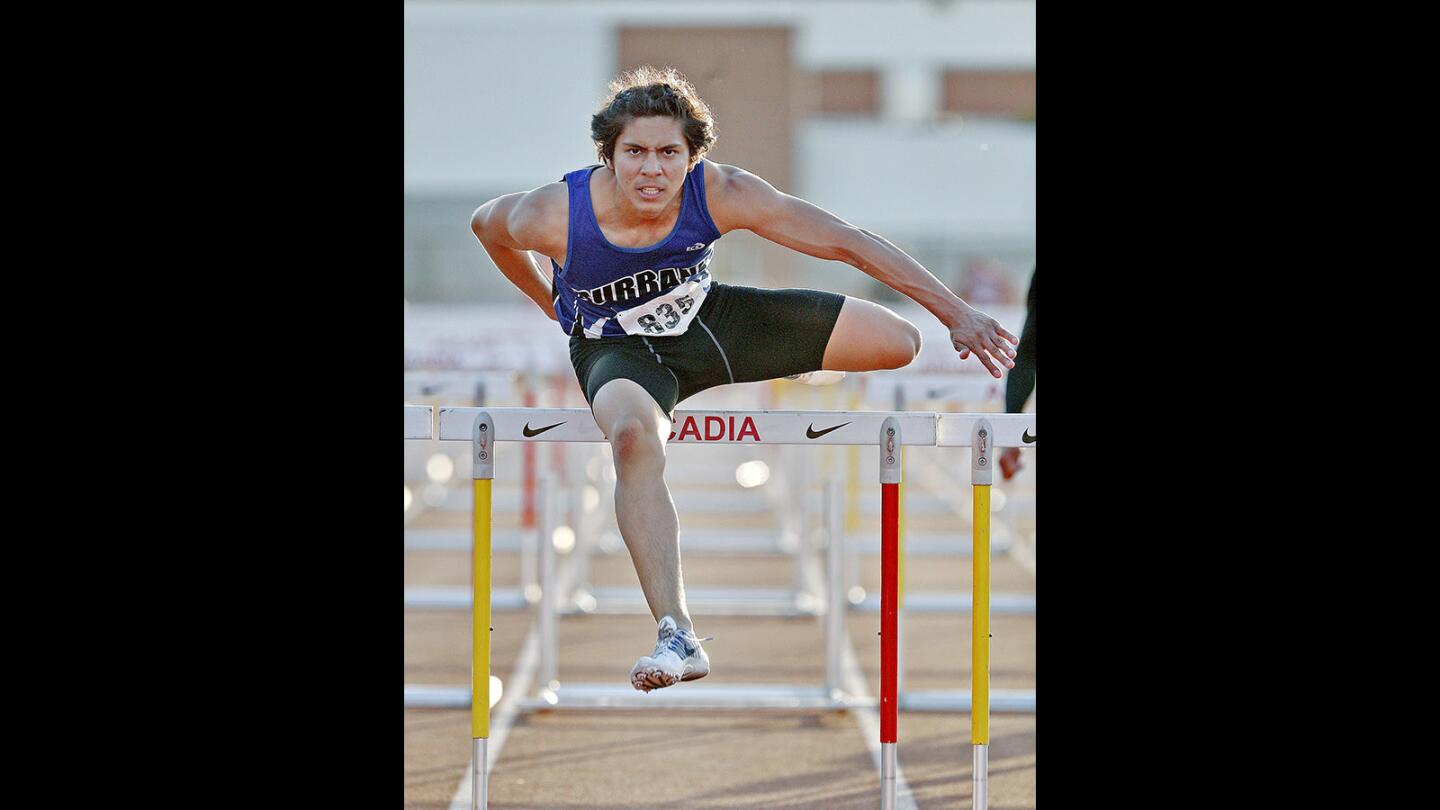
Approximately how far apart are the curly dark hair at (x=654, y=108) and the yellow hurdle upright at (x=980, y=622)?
1.00 meters

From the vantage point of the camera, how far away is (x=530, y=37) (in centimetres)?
1444

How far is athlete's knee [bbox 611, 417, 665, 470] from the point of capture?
→ 363 centimetres

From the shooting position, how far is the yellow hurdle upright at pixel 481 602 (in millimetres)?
3680

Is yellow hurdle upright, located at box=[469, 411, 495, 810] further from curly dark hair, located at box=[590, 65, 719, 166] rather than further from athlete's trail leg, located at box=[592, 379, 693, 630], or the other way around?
curly dark hair, located at box=[590, 65, 719, 166]

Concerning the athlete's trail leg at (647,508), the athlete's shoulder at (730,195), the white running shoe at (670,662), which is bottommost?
the white running shoe at (670,662)

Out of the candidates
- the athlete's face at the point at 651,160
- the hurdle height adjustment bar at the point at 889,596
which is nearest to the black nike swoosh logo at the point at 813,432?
the hurdle height adjustment bar at the point at 889,596

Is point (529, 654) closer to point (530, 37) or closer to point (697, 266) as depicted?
point (697, 266)

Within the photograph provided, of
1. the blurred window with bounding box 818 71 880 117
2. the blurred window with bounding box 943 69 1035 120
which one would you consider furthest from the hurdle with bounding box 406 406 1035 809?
the blurred window with bounding box 818 71 880 117

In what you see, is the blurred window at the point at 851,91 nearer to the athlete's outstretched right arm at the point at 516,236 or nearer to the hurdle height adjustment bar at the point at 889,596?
the athlete's outstretched right arm at the point at 516,236

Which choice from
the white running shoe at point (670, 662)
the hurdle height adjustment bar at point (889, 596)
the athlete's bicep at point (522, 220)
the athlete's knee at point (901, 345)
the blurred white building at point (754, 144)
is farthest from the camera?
the blurred white building at point (754, 144)

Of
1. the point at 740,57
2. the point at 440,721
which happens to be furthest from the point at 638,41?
the point at 440,721

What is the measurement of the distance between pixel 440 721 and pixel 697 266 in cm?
249

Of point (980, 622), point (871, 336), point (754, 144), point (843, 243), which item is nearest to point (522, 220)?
point (843, 243)

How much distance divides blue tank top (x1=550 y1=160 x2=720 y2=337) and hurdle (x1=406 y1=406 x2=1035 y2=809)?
26 cm
